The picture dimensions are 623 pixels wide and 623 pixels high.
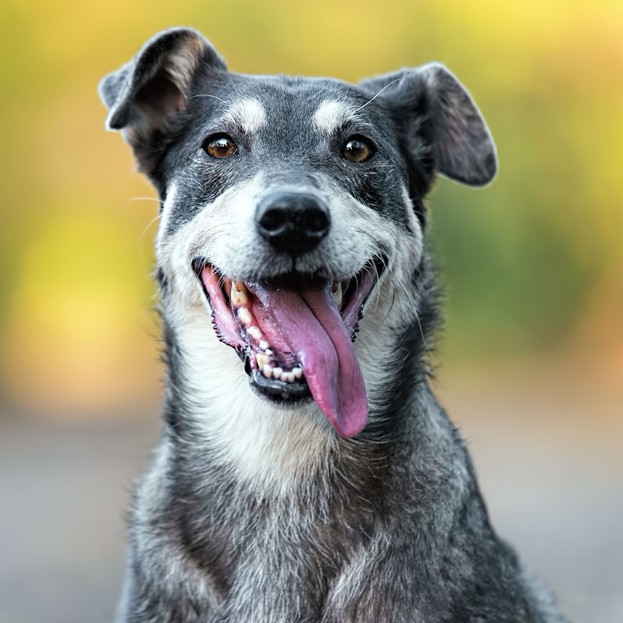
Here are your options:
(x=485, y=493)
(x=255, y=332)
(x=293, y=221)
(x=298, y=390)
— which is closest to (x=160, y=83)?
(x=293, y=221)

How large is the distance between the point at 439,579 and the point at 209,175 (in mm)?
1926

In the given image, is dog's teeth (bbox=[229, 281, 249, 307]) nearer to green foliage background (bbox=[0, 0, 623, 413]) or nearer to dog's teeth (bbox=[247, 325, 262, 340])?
dog's teeth (bbox=[247, 325, 262, 340])

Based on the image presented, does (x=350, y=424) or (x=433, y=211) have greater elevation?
(x=433, y=211)

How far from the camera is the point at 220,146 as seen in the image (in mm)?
4816

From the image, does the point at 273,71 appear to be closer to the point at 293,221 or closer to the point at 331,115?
the point at 331,115

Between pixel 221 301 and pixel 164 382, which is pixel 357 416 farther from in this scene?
pixel 164 382

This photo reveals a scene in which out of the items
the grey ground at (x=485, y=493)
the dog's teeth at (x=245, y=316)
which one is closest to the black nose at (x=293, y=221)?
the dog's teeth at (x=245, y=316)

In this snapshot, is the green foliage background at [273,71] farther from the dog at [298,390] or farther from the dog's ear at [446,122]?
the dog at [298,390]

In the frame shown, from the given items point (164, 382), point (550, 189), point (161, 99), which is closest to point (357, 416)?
point (164, 382)

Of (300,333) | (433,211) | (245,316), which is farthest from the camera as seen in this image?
(433,211)

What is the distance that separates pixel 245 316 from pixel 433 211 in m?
8.97

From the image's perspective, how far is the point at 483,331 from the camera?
1673 cm

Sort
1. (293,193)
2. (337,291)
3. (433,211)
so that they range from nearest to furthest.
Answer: (293,193) → (337,291) → (433,211)

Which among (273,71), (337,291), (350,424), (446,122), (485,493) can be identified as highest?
(273,71)
